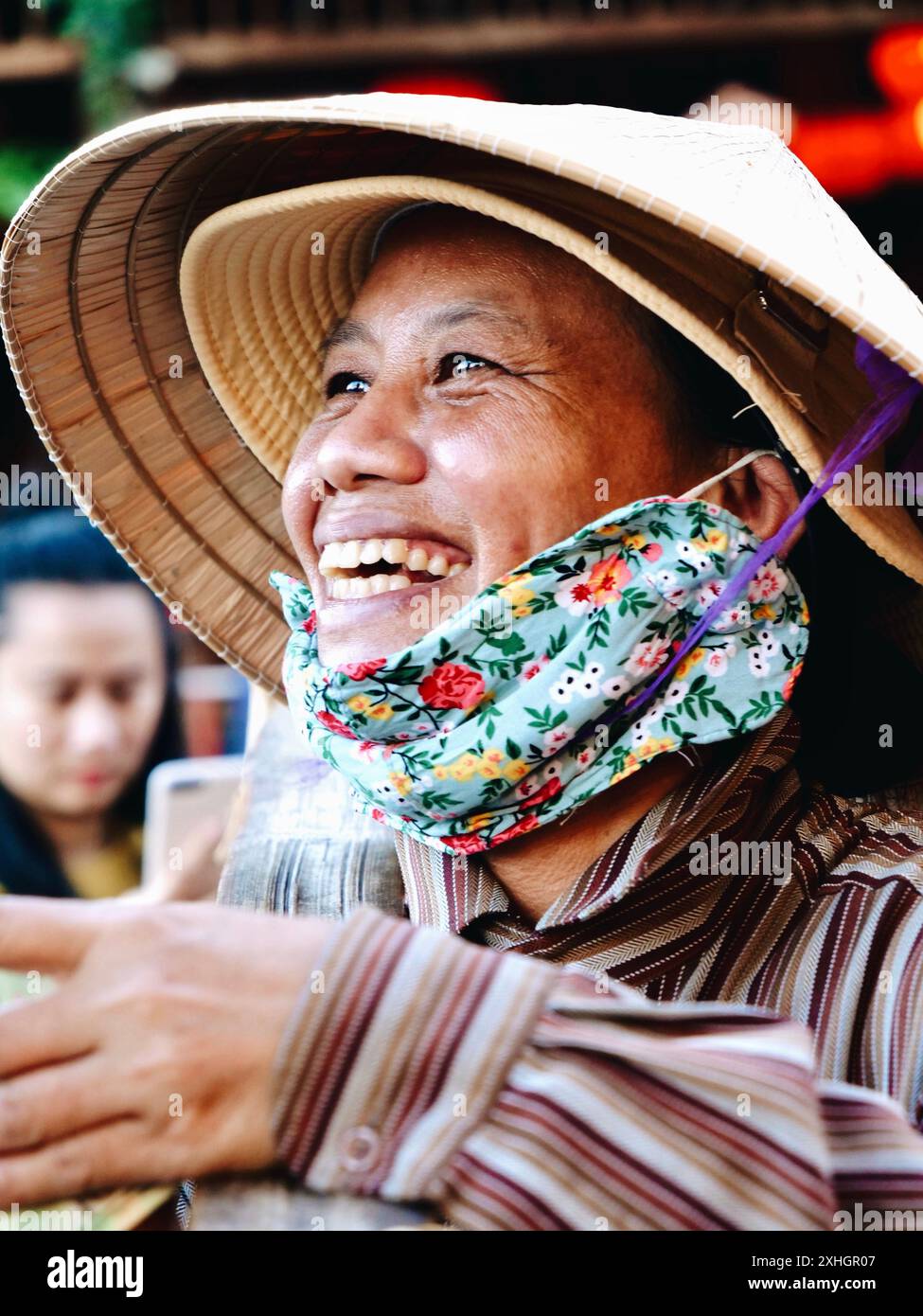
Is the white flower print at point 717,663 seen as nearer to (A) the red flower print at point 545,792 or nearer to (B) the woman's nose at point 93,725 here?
(A) the red flower print at point 545,792

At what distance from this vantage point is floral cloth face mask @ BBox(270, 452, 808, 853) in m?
1.53

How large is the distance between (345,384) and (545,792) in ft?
2.07

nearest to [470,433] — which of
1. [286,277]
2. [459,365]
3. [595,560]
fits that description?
[459,365]

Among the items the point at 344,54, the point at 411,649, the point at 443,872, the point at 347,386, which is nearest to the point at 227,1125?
the point at 411,649

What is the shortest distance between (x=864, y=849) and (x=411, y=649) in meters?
0.60

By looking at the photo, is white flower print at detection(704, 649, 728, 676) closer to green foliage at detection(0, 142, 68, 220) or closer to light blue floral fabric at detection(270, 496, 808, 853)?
light blue floral fabric at detection(270, 496, 808, 853)

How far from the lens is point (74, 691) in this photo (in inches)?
→ 158

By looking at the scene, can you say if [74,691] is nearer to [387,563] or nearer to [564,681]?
[387,563]

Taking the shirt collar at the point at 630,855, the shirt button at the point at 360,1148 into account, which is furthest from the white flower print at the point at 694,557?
the shirt button at the point at 360,1148

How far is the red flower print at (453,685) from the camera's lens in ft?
5.05

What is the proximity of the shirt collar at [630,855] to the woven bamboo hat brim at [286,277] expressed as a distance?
28 cm

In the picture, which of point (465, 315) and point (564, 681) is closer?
point (564, 681)

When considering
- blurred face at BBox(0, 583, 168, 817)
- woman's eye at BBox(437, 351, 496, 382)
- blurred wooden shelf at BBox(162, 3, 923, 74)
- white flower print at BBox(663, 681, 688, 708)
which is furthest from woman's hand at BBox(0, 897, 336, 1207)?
blurred wooden shelf at BBox(162, 3, 923, 74)

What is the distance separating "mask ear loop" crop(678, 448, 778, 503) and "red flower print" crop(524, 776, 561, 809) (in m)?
0.37
